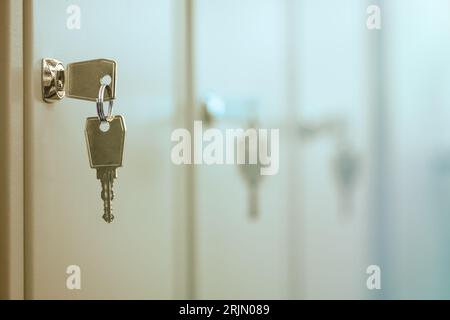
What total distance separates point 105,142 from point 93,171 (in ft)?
0.36

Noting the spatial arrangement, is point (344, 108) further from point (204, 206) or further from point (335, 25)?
point (204, 206)

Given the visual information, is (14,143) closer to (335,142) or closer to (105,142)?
(105,142)

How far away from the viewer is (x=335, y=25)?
896mm

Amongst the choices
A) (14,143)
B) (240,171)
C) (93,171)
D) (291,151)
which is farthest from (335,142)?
(14,143)

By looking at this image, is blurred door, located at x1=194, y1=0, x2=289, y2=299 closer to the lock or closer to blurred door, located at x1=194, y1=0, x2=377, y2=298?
blurred door, located at x1=194, y1=0, x2=377, y2=298

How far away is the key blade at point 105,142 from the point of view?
0.44 meters

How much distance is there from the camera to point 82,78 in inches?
17.6

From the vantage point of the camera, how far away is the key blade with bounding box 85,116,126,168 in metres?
0.44

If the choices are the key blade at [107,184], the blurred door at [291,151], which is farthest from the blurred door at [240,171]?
the key blade at [107,184]

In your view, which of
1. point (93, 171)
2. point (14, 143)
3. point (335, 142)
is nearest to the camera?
point (14, 143)

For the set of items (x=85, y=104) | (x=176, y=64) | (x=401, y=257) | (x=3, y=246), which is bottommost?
(x=401, y=257)

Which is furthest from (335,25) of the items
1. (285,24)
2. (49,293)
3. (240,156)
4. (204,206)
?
(49,293)

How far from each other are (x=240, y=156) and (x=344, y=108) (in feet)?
0.69

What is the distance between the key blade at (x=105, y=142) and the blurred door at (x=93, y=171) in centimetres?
4
